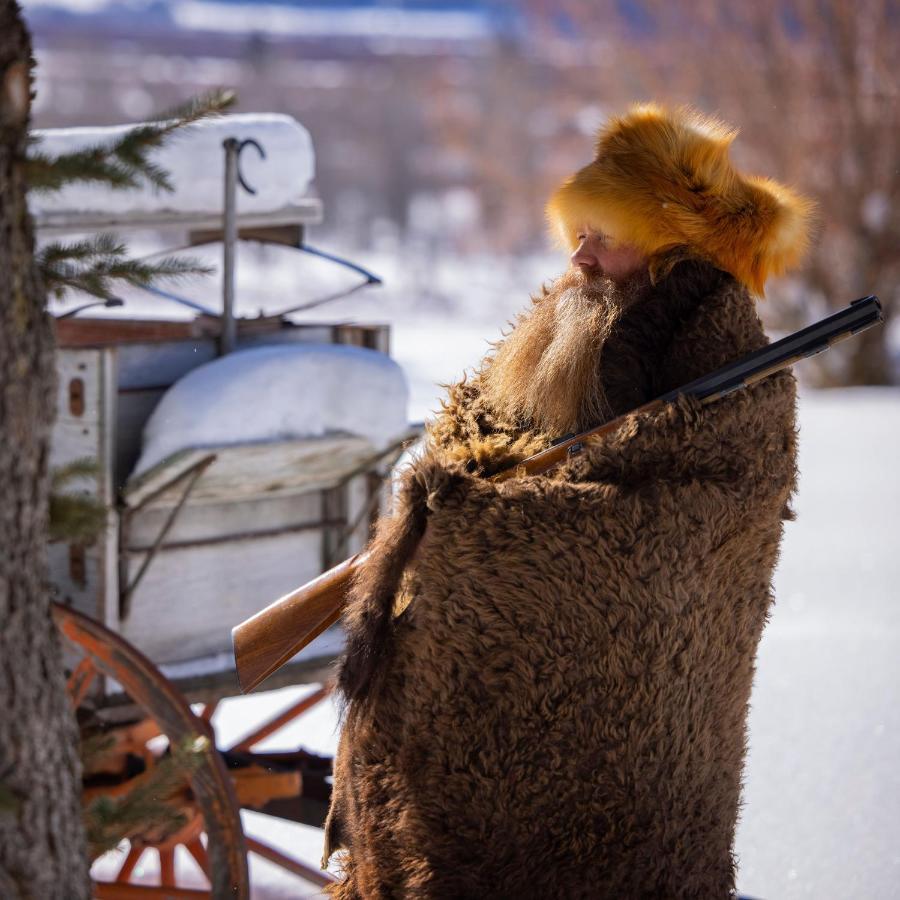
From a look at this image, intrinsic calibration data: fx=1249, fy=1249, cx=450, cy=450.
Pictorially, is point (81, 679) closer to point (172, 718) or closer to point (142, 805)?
point (172, 718)

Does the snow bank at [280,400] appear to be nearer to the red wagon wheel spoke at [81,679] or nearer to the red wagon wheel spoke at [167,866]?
the red wagon wheel spoke at [81,679]

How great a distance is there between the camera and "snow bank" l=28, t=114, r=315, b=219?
131 inches

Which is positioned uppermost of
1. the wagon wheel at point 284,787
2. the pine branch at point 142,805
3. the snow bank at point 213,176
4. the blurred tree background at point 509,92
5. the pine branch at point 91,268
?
the blurred tree background at point 509,92

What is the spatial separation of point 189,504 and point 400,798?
1.19m

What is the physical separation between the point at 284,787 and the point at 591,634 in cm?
144

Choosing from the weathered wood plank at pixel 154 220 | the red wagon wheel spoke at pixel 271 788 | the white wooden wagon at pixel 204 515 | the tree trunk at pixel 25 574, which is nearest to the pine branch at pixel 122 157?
the tree trunk at pixel 25 574

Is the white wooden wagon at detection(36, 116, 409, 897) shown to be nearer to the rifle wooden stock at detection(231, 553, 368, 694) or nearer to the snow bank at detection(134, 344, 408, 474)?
the snow bank at detection(134, 344, 408, 474)

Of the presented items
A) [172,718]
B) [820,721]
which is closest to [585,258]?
[172,718]

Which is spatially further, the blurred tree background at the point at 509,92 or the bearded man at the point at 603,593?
the blurred tree background at the point at 509,92

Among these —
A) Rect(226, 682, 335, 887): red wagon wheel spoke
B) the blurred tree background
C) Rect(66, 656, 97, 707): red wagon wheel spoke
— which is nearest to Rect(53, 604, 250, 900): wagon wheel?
Rect(66, 656, 97, 707): red wagon wheel spoke

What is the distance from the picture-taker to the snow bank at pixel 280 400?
275cm

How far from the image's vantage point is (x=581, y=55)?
15586 mm

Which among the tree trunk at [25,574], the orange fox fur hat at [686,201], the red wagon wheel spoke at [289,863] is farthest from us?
the red wagon wheel spoke at [289,863]

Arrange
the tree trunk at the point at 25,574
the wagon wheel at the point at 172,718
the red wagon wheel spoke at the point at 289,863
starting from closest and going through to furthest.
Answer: the tree trunk at the point at 25,574 → the wagon wheel at the point at 172,718 → the red wagon wheel spoke at the point at 289,863
